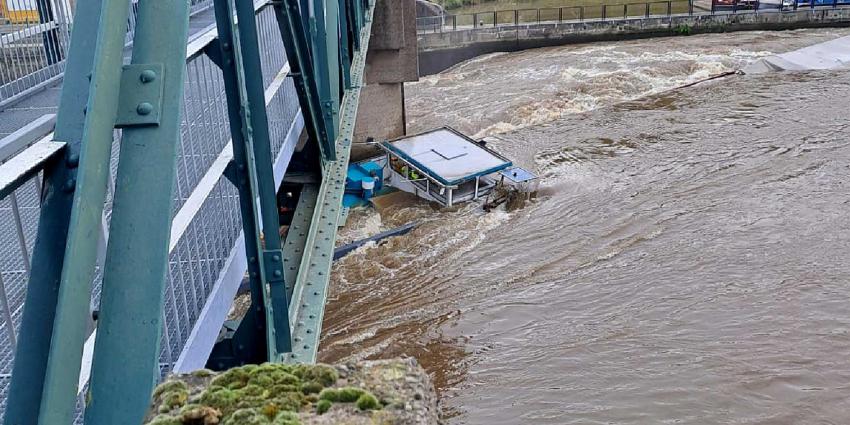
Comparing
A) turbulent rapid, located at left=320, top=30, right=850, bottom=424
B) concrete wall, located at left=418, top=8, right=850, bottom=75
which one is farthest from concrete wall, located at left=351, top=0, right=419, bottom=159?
concrete wall, located at left=418, top=8, right=850, bottom=75

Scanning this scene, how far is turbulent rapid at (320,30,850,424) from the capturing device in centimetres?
1293

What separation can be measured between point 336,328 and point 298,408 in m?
13.6

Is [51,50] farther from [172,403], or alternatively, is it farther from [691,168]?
[691,168]

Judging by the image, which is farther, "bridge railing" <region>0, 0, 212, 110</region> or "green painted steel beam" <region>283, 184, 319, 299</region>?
"bridge railing" <region>0, 0, 212, 110</region>

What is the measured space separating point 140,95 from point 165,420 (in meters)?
A: 0.88

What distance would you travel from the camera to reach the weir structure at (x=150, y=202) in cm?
200

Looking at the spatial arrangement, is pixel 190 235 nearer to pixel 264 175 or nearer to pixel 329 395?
pixel 264 175

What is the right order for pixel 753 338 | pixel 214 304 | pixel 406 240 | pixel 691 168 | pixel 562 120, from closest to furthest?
pixel 214 304, pixel 753 338, pixel 406 240, pixel 691 168, pixel 562 120

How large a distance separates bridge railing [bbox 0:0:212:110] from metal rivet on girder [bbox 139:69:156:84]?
394cm

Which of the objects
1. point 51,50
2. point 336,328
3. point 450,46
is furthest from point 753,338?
point 450,46

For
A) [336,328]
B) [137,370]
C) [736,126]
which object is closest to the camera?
[137,370]

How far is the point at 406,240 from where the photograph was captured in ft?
61.6

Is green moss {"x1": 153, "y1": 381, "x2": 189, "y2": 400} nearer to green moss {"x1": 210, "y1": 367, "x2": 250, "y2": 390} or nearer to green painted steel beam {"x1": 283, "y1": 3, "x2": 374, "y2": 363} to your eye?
green moss {"x1": 210, "y1": 367, "x2": 250, "y2": 390}

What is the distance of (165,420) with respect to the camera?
189cm
